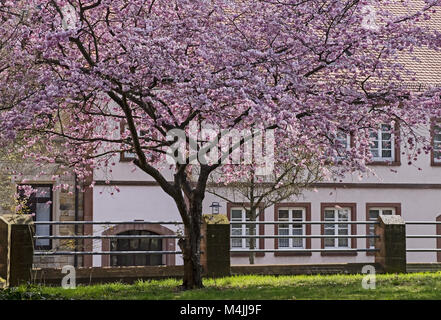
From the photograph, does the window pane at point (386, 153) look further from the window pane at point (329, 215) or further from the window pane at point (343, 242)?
the window pane at point (343, 242)

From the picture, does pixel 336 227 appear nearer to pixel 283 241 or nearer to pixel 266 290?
pixel 283 241

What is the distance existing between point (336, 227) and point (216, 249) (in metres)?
14.5

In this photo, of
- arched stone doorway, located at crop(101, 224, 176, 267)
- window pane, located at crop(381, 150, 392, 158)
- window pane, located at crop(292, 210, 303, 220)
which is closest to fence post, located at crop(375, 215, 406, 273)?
arched stone doorway, located at crop(101, 224, 176, 267)

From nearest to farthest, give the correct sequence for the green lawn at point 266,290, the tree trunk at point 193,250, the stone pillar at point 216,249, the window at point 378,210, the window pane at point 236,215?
the green lawn at point 266,290, the tree trunk at point 193,250, the stone pillar at point 216,249, the window pane at point 236,215, the window at point 378,210

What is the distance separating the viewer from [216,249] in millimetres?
18375

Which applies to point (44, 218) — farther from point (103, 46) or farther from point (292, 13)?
point (292, 13)

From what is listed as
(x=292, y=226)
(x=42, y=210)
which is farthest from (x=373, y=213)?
(x=42, y=210)

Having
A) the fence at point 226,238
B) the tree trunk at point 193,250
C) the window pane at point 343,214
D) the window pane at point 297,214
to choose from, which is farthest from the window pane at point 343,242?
the tree trunk at point 193,250

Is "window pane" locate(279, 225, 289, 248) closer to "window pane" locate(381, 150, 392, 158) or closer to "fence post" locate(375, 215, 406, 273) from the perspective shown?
"window pane" locate(381, 150, 392, 158)

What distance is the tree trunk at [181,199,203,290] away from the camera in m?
15.8

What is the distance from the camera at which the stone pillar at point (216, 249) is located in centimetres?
1828

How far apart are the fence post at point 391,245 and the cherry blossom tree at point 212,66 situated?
369cm

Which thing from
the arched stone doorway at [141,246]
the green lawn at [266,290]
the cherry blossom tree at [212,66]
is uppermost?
the cherry blossom tree at [212,66]
